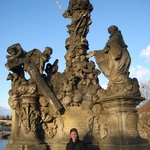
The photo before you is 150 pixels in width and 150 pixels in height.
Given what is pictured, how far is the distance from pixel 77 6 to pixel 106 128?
15.5 feet

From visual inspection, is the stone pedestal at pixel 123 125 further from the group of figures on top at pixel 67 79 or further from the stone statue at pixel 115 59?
the stone statue at pixel 115 59

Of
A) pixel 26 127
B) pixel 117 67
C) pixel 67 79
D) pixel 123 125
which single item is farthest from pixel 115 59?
pixel 26 127

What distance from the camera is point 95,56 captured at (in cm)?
839

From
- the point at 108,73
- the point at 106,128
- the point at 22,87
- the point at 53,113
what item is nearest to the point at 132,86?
the point at 108,73

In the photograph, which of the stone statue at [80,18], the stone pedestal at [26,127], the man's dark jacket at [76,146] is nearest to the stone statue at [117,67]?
the stone statue at [80,18]

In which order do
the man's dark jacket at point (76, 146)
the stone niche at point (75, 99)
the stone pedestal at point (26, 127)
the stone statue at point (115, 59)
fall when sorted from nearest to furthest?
the man's dark jacket at point (76, 146) → the stone niche at point (75, 99) → the stone statue at point (115, 59) → the stone pedestal at point (26, 127)

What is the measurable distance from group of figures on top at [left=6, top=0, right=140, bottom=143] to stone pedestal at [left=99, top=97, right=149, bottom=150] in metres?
0.26

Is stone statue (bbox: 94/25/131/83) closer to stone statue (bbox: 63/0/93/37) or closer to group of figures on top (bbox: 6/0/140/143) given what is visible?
group of figures on top (bbox: 6/0/140/143)

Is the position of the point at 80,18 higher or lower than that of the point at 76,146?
higher

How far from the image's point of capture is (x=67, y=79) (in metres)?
8.38

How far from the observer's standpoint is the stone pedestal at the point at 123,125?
711 centimetres

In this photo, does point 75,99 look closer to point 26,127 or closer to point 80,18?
point 26,127

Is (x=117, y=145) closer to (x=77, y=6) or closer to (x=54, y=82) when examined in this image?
(x=54, y=82)

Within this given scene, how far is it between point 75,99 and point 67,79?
2.49ft
